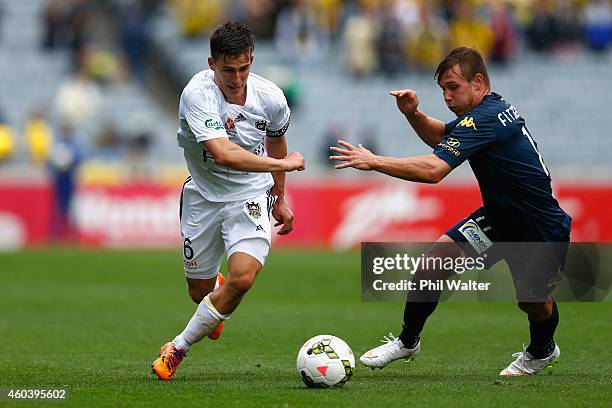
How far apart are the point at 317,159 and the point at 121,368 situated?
694 inches

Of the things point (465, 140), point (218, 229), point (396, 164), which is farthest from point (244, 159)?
point (465, 140)

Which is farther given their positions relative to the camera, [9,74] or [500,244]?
[9,74]

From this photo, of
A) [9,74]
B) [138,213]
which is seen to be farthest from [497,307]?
[9,74]

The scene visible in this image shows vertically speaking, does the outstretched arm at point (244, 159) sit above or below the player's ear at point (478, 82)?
below

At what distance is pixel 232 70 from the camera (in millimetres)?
8141

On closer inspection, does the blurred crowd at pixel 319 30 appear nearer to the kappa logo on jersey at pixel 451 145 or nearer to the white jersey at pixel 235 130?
the white jersey at pixel 235 130

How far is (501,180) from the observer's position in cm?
834

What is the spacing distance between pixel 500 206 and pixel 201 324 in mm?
2371

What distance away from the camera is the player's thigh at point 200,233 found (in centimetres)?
874

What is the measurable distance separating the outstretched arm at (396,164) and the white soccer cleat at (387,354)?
1534mm

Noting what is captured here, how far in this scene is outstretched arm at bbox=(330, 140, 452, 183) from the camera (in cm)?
759

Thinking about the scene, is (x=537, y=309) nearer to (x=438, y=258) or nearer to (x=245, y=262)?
(x=438, y=258)

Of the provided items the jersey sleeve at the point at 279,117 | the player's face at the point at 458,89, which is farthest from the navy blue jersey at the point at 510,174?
the jersey sleeve at the point at 279,117

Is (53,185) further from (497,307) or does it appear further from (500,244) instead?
(500,244)
